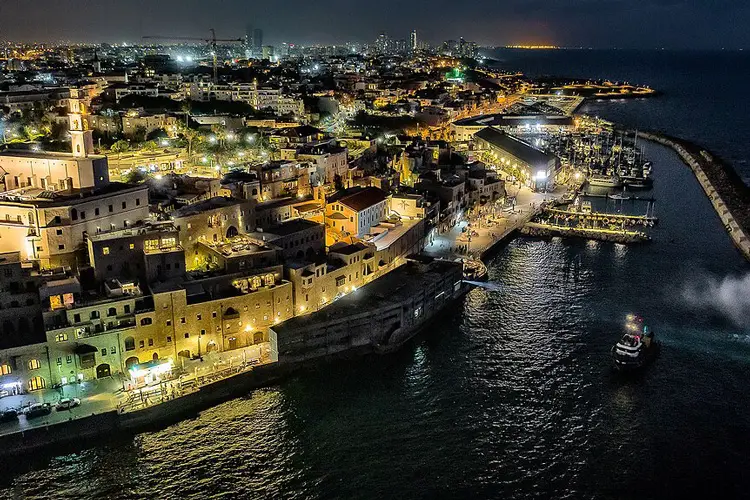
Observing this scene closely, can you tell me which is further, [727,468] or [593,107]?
[593,107]

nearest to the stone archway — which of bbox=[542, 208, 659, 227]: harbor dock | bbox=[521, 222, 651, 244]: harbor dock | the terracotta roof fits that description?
the terracotta roof

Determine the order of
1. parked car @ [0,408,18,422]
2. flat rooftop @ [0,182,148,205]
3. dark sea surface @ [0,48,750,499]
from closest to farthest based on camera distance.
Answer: dark sea surface @ [0,48,750,499], parked car @ [0,408,18,422], flat rooftop @ [0,182,148,205]

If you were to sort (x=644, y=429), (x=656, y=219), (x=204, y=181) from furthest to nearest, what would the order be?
1. (x=656, y=219)
2. (x=204, y=181)
3. (x=644, y=429)

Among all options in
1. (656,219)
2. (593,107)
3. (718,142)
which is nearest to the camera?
(656,219)

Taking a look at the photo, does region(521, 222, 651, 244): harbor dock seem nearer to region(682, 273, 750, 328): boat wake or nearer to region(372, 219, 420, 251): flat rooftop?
region(682, 273, 750, 328): boat wake

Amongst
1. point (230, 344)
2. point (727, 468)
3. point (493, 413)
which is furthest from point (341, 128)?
point (727, 468)

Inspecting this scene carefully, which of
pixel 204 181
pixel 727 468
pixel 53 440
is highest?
pixel 204 181

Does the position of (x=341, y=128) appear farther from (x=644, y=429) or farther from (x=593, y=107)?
(x=593, y=107)

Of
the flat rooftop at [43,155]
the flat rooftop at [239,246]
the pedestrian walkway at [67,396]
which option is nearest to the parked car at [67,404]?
the pedestrian walkway at [67,396]
